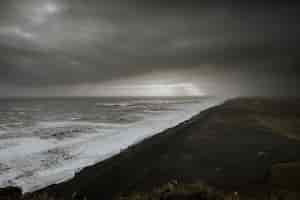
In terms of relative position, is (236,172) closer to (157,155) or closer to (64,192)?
(157,155)

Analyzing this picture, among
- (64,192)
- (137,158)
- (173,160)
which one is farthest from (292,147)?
(64,192)

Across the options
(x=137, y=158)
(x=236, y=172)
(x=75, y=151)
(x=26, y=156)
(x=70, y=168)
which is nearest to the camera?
(x=236, y=172)

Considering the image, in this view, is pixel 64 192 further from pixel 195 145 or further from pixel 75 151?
pixel 195 145

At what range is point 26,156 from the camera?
45.5 ft

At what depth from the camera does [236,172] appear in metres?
9.08

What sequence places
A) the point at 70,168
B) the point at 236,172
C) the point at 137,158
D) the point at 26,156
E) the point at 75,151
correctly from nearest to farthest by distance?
1. the point at 236,172
2. the point at 70,168
3. the point at 137,158
4. the point at 26,156
5. the point at 75,151

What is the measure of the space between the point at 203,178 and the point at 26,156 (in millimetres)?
12054

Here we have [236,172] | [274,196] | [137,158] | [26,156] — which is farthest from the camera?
[26,156]

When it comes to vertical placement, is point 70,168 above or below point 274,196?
below

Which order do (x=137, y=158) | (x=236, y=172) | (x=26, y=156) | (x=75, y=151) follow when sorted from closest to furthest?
(x=236, y=172), (x=137, y=158), (x=26, y=156), (x=75, y=151)

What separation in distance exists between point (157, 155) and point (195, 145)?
3237mm

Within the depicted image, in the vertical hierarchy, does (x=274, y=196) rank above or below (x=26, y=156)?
above

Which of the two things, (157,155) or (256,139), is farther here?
(256,139)

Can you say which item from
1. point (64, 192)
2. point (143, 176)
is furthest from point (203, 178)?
point (64, 192)
